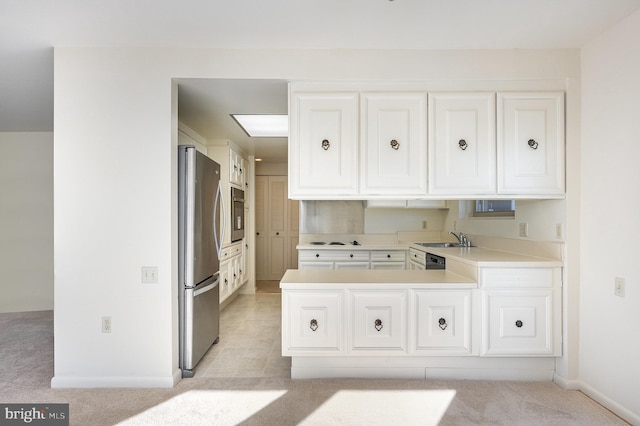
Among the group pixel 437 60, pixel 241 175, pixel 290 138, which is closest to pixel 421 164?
pixel 437 60

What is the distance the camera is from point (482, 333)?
271cm

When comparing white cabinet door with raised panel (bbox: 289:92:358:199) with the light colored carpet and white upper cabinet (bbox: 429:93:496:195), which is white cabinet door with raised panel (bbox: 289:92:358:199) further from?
the light colored carpet

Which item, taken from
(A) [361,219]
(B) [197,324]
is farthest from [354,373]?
(A) [361,219]

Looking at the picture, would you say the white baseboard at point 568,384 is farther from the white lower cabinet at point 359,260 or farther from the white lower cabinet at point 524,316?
the white lower cabinet at point 359,260

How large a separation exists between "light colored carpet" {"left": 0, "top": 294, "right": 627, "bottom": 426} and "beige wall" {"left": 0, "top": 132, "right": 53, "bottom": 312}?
2.50 m

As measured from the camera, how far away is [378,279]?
2857mm

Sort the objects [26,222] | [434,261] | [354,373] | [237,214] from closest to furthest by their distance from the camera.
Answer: [354,373] < [434,261] < [26,222] < [237,214]

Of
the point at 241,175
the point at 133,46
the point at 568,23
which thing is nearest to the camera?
the point at 568,23

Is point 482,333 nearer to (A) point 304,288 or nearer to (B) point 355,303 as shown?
(B) point 355,303

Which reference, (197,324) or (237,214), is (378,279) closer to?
(197,324)

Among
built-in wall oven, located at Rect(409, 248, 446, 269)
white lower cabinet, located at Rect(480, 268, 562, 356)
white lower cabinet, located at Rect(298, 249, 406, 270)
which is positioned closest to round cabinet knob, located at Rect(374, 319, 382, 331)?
Result: white lower cabinet, located at Rect(480, 268, 562, 356)

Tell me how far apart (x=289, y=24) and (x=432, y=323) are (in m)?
2.29

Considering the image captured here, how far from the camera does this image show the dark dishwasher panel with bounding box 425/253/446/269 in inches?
141

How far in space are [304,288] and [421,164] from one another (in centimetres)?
127
